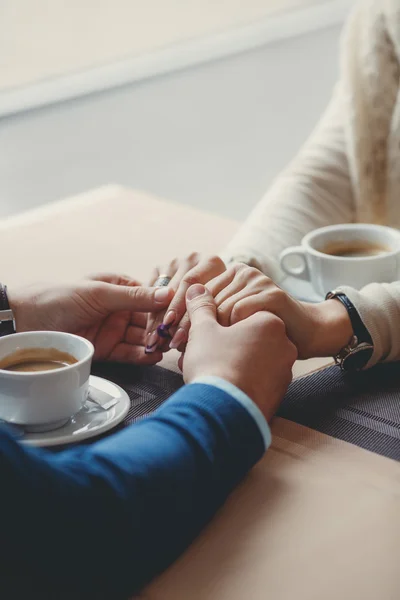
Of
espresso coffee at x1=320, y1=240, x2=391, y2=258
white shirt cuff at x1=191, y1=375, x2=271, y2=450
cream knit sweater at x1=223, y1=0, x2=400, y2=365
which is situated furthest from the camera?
cream knit sweater at x1=223, y1=0, x2=400, y2=365

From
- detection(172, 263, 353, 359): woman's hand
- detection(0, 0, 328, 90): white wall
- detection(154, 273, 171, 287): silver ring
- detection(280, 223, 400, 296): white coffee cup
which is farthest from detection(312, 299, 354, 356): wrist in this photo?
detection(0, 0, 328, 90): white wall

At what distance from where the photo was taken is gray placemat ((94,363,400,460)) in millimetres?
803

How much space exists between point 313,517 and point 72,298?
1.59 feet

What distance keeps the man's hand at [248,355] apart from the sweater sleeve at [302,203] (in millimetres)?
309

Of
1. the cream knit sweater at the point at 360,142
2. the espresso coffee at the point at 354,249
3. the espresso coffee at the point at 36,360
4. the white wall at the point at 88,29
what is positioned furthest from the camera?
the white wall at the point at 88,29

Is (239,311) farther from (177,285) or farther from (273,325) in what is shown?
(177,285)

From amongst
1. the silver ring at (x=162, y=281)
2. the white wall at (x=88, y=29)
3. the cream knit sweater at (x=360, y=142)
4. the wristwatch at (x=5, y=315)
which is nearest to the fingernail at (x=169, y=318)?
the silver ring at (x=162, y=281)

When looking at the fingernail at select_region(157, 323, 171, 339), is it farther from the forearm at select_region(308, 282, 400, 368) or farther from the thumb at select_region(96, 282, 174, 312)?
the forearm at select_region(308, 282, 400, 368)

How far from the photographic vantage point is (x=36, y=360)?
87 cm

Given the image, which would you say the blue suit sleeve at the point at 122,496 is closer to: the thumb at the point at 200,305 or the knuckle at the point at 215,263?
the thumb at the point at 200,305

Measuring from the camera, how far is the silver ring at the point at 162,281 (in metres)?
1.09

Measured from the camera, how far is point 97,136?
2.71 meters

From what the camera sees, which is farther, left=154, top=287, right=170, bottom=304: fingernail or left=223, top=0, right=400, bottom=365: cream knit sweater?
left=223, top=0, right=400, bottom=365: cream knit sweater

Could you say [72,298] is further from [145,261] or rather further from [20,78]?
[20,78]
